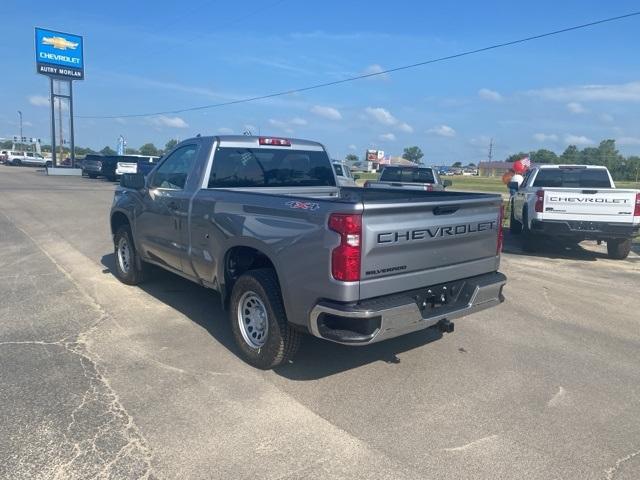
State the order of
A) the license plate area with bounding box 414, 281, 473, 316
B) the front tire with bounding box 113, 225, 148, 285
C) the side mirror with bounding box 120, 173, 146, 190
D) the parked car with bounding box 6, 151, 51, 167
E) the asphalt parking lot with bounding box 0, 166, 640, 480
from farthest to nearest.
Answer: the parked car with bounding box 6, 151, 51, 167
the front tire with bounding box 113, 225, 148, 285
the side mirror with bounding box 120, 173, 146, 190
the license plate area with bounding box 414, 281, 473, 316
the asphalt parking lot with bounding box 0, 166, 640, 480

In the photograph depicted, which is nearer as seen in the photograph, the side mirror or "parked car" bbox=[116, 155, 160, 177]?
the side mirror

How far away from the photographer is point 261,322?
176 inches

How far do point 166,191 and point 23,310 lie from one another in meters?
2.07

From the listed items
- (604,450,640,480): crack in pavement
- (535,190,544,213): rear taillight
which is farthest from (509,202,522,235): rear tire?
(604,450,640,480): crack in pavement

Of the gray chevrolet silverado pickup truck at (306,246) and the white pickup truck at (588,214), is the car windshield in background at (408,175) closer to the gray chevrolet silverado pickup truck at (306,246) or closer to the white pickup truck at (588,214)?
the white pickup truck at (588,214)

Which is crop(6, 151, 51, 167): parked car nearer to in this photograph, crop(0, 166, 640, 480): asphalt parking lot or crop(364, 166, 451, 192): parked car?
crop(364, 166, 451, 192): parked car

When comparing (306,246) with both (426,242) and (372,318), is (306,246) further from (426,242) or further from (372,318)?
(426,242)

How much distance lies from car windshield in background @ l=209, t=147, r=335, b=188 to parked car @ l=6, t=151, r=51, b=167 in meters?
63.7

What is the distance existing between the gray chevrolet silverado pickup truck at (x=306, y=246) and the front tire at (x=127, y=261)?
30.2 inches

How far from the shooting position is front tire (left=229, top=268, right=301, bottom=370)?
4.14m

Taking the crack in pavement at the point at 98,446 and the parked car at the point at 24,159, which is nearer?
the crack in pavement at the point at 98,446

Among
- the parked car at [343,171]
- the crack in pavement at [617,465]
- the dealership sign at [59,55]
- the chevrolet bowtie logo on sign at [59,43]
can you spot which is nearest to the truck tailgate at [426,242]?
the crack in pavement at [617,465]

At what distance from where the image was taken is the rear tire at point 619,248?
1019 centimetres

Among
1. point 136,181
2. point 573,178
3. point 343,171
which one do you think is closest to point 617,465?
point 136,181
